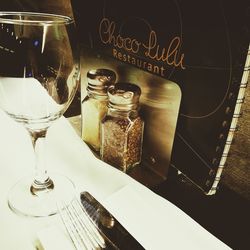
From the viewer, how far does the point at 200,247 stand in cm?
44

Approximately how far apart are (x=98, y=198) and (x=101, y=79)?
9.5 inches

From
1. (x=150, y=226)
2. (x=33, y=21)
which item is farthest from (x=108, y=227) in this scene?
(x=33, y=21)

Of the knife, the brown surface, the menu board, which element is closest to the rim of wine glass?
the menu board

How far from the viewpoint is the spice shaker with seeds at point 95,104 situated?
0.64 meters

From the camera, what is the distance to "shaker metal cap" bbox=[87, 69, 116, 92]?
634 mm

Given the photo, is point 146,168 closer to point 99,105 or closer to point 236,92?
point 99,105

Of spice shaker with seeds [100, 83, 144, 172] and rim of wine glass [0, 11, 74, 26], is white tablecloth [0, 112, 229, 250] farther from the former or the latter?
rim of wine glass [0, 11, 74, 26]

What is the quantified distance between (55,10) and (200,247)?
0.89 m

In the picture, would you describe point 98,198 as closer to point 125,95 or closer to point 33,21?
point 125,95

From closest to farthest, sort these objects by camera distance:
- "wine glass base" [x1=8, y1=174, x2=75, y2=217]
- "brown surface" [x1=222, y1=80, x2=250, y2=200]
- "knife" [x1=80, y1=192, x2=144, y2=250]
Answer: "knife" [x1=80, y1=192, x2=144, y2=250], "wine glass base" [x1=8, y1=174, x2=75, y2=217], "brown surface" [x1=222, y1=80, x2=250, y2=200]

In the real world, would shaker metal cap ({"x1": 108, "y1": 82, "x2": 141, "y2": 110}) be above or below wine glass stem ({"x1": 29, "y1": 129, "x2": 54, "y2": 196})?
above

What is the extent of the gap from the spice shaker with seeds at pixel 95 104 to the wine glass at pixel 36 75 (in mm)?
153

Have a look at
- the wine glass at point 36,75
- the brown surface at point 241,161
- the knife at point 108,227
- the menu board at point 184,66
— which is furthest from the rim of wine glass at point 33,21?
the brown surface at point 241,161

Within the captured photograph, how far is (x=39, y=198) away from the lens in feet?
1.78
